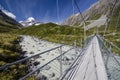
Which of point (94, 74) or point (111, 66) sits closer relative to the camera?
point (111, 66)

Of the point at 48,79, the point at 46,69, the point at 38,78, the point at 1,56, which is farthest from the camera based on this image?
the point at 1,56

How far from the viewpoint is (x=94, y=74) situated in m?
5.91

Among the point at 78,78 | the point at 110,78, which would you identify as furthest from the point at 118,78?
the point at 78,78

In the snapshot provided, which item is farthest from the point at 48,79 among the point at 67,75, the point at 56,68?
the point at 67,75

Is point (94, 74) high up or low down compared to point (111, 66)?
down

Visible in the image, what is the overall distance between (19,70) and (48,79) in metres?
1.73

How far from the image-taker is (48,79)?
30.8 feet

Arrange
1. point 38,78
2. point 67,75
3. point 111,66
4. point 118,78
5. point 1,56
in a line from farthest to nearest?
1. point 1,56
2. point 38,78
3. point 67,75
4. point 111,66
5. point 118,78

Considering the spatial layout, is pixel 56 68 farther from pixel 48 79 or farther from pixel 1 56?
pixel 1 56

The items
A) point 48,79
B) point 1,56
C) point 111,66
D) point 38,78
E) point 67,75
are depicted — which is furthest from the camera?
point 1,56

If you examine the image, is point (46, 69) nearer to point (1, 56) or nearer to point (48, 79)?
point (48, 79)

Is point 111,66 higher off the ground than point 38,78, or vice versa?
point 111,66

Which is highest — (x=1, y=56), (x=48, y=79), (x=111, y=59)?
(x=111, y=59)

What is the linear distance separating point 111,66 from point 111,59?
10.4 inches
